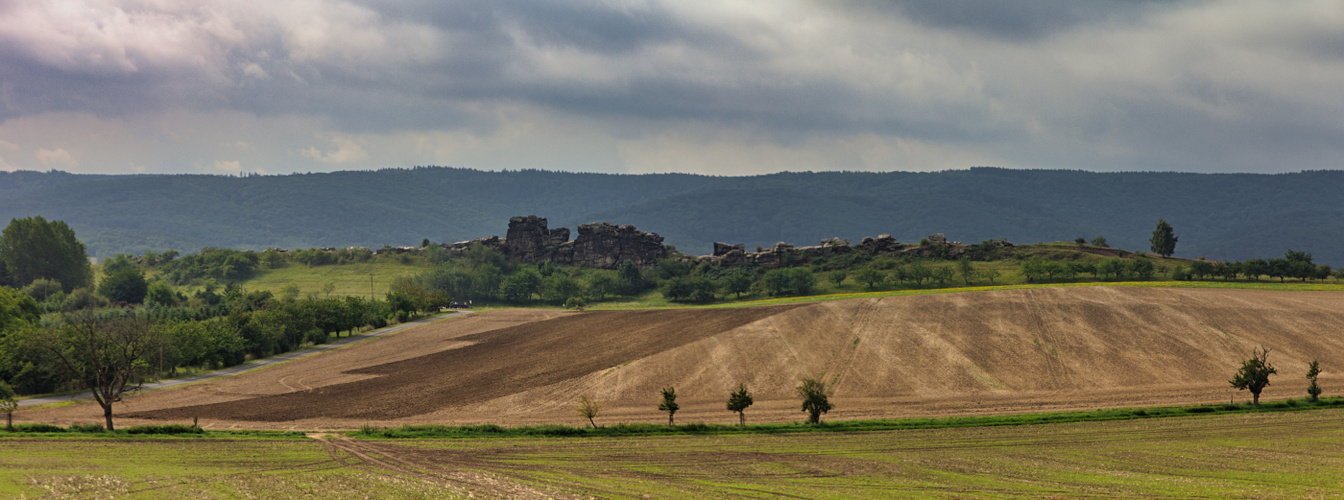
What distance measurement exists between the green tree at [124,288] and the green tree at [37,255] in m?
18.9

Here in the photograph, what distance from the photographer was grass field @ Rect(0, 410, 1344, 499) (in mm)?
31844

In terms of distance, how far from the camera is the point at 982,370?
6856 centimetres

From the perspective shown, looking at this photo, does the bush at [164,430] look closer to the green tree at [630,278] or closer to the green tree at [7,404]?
the green tree at [7,404]

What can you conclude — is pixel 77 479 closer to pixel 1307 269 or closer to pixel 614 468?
pixel 614 468

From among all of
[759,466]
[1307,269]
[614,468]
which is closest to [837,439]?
[759,466]

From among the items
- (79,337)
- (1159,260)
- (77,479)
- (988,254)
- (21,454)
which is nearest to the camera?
(77,479)

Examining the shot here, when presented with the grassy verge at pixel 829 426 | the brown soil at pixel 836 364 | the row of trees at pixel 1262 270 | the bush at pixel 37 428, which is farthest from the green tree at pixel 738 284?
the bush at pixel 37 428

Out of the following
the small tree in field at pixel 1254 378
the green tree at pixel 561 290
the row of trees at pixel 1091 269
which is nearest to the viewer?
the small tree in field at pixel 1254 378

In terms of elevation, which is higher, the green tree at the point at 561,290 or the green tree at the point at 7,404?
the green tree at the point at 561,290

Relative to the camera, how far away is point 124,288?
509ft

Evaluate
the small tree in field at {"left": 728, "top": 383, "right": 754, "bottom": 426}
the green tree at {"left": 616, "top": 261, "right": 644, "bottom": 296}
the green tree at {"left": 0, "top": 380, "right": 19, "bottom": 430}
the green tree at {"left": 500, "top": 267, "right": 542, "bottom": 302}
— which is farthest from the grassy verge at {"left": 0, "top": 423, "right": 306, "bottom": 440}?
the green tree at {"left": 616, "top": 261, "right": 644, "bottom": 296}

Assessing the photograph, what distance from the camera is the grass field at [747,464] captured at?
104ft

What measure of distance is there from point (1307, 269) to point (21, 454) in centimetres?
14513

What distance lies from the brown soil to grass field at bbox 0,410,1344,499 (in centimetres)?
941
